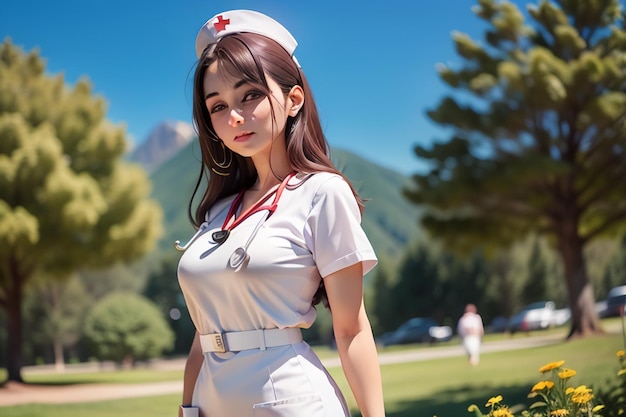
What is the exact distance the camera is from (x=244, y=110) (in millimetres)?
1538

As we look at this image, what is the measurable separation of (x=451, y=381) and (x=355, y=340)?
8.98 metres

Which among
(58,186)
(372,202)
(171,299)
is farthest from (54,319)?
(372,202)

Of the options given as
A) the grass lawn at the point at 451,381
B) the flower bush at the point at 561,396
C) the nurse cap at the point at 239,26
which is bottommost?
the grass lawn at the point at 451,381

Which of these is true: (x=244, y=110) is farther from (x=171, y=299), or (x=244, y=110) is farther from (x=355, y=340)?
(x=171, y=299)

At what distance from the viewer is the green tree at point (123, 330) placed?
49.8ft

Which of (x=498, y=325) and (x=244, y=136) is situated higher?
(x=244, y=136)

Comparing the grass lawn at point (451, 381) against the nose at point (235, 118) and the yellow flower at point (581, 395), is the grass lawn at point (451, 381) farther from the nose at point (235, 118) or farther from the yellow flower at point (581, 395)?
the nose at point (235, 118)

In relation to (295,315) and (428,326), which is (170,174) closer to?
(428,326)

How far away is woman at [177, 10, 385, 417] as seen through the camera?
1383mm

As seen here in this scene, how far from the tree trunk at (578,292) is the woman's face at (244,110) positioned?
13924 millimetres

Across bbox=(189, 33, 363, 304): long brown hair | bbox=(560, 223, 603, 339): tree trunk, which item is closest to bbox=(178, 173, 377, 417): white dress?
bbox=(189, 33, 363, 304): long brown hair

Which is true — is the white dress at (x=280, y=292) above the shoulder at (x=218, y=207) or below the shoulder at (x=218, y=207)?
below

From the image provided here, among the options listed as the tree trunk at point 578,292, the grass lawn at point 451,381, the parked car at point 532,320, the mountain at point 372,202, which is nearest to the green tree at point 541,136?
the tree trunk at point 578,292

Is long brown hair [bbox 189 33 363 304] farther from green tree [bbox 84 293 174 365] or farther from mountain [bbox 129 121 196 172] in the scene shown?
mountain [bbox 129 121 196 172]
